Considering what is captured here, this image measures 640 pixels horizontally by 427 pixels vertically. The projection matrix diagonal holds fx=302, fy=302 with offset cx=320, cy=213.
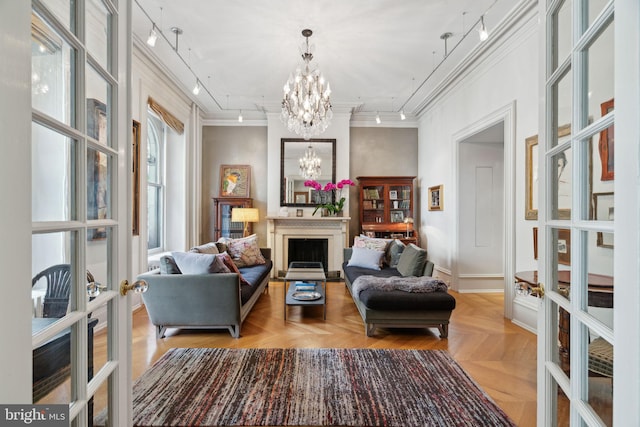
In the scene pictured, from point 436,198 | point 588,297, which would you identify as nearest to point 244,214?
point 436,198

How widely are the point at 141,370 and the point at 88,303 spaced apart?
6.57 feet

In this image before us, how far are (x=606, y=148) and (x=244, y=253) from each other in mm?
4443

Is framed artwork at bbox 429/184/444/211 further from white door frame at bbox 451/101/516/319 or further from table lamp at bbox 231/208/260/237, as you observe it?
table lamp at bbox 231/208/260/237

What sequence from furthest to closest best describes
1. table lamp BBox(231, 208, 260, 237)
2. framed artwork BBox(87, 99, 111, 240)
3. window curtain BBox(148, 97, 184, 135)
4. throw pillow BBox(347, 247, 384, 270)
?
table lamp BBox(231, 208, 260, 237), throw pillow BBox(347, 247, 384, 270), window curtain BBox(148, 97, 184, 135), framed artwork BBox(87, 99, 111, 240)

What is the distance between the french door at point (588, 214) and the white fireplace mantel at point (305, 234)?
16.4ft

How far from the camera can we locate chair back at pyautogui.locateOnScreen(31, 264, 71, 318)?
2.16 feet

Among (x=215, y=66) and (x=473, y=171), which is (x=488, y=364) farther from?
(x=215, y=66)

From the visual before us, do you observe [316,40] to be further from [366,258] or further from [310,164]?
[366,258]

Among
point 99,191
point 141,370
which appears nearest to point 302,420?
point 141,370

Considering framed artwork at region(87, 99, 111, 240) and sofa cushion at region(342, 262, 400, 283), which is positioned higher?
framed artwork at region(87, 99, 111, 240)

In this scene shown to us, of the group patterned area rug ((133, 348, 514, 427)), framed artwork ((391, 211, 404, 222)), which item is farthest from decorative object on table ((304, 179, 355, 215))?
patterned area rug ((133, 348, 514, 427))

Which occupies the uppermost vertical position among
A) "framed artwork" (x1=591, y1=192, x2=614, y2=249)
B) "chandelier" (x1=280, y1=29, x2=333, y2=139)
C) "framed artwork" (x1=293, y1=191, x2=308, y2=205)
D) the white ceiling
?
the white ceiling

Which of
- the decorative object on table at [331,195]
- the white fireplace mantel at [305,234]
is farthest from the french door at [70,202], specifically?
the white fireplace mantel at [305,234]

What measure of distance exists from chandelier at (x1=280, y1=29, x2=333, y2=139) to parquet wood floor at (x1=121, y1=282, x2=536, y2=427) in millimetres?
2323
